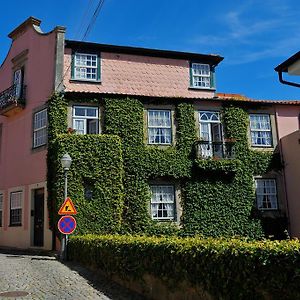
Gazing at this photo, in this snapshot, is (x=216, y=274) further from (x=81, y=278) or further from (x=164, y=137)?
(x=164, y=137)

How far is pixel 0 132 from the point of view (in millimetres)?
24969

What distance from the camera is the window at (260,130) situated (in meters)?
22.2

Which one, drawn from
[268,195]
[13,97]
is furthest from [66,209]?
[268,195]

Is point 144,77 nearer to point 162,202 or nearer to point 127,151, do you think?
point 127,151

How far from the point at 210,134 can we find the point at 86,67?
7.30 m

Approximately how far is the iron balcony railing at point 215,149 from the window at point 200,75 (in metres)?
4.51

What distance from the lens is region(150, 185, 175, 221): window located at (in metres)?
20.3

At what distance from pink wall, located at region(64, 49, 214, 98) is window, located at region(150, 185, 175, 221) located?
5090 mm

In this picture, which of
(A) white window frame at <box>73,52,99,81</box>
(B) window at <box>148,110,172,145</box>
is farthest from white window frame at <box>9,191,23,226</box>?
(B) window at <box>148,110,172,145</box>

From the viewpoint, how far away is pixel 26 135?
22094 mm

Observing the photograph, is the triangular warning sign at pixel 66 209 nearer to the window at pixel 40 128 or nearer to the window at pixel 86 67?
the window at pixel 40 128

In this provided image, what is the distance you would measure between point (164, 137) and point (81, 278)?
34.9ft

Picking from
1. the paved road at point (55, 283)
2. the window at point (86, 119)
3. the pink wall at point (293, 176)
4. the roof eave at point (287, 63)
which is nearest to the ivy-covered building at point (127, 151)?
the window at point (86, 119)

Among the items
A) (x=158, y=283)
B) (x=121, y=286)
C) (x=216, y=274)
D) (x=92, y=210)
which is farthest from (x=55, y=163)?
(x=216, y=274)
